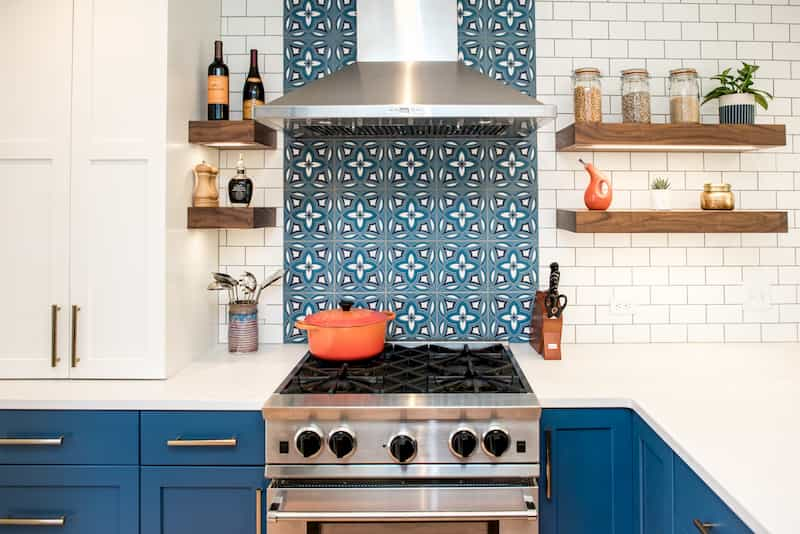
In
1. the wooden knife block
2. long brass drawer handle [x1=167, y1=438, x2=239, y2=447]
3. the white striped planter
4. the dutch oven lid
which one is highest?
the white striped planter

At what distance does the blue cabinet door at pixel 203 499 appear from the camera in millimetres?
2049

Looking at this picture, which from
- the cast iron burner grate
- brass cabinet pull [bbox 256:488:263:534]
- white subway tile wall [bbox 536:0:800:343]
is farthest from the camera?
white subway tile wall [bbox 536:0:800:343]

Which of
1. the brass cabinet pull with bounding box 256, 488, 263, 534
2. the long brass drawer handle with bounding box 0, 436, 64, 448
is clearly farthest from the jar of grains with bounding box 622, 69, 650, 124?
the long brass drawer handle with bounding box 0, 436, 64, 448

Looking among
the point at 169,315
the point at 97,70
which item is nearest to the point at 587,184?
the point at 169,315

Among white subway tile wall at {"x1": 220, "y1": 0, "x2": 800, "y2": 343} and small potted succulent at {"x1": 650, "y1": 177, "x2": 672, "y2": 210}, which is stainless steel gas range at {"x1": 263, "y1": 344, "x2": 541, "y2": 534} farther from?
small potted succulent at {"x1": 650, "y1": 177, "x2": 672, "y2": 210}

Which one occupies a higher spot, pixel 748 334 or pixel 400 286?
pixel 400 286

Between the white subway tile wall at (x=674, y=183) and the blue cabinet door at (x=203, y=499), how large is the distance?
1.52 meters

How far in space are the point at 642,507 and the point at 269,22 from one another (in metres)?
2.35

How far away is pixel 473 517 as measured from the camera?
194 cm

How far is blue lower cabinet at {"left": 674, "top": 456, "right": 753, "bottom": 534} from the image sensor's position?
Answer: 1.38 meters

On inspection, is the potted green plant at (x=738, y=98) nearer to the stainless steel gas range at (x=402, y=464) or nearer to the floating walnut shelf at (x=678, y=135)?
the floating walnut shelf at (x=678, y=135)

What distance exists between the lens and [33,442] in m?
2.03

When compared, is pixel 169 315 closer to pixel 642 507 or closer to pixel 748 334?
pixel 642 507

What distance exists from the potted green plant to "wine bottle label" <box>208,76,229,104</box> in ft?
6.27
